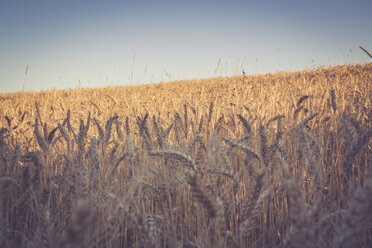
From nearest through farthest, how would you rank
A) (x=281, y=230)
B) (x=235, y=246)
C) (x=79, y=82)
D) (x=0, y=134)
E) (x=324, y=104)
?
1. (x=235, y=246)
2. (x=281, y=230)
3. (x=0, y=134)
4. (x=324, y=104)
5. (x=79, y=82)

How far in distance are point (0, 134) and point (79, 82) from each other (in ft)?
12.6

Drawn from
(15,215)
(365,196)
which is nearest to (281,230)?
(365,196)

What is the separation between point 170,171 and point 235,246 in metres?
0.57

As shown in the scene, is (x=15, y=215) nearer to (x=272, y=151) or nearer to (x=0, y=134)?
(x=0, y=134)

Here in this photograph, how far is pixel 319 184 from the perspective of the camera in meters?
0.66

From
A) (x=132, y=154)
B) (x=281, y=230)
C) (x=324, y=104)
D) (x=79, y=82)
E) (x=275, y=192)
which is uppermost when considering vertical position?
(x=79, y=82)

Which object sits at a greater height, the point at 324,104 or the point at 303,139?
the point at 324,104

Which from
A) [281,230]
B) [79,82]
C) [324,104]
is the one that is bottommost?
[281,230]

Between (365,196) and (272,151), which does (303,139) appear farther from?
(365,196)

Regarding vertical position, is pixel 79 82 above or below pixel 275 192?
above

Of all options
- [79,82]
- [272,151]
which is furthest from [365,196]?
[79,82]

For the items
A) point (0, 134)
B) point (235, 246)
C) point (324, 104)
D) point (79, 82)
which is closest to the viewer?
point (235, 246)

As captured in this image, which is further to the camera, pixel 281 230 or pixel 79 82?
pixel 79 82

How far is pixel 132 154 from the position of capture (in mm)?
895
